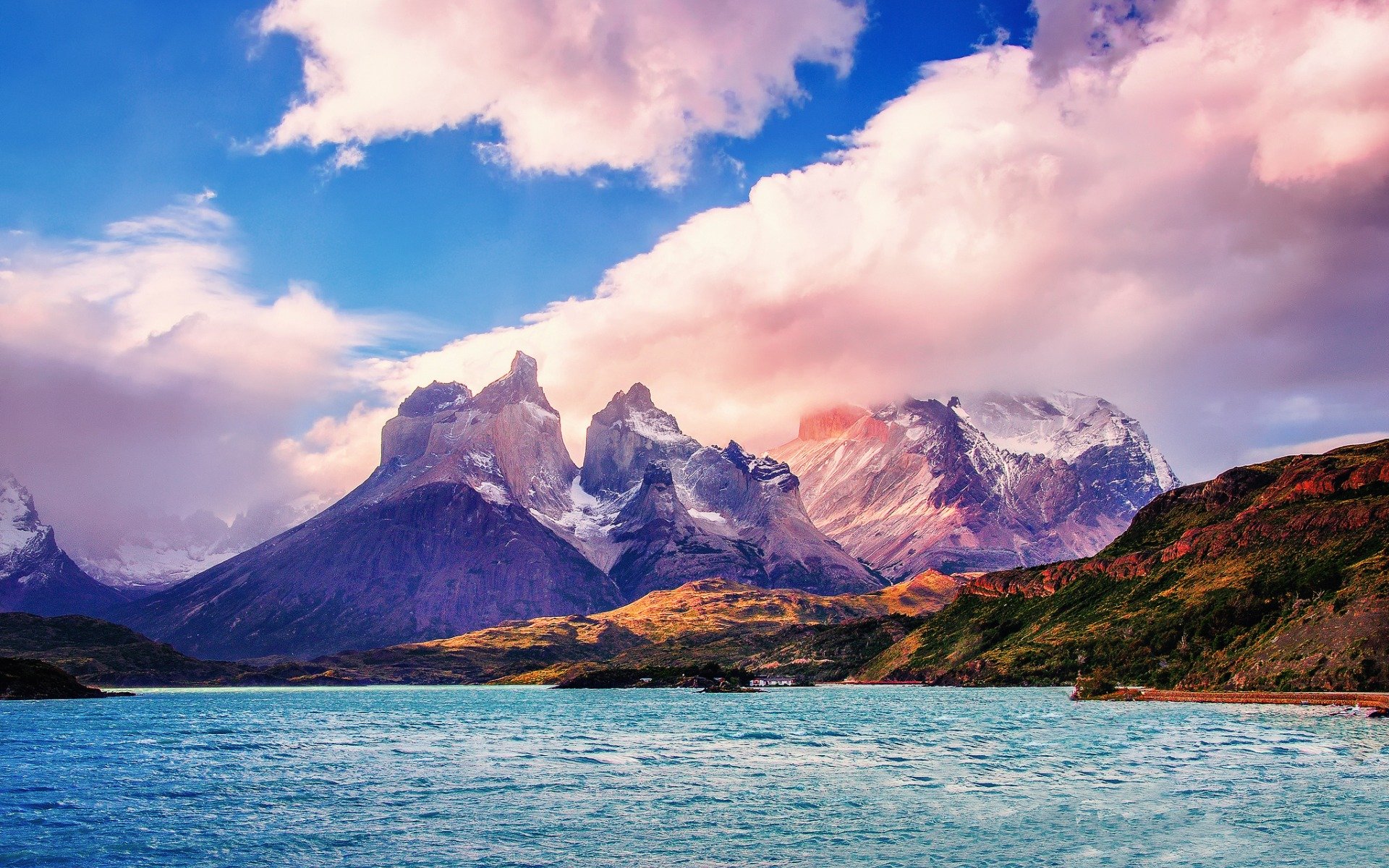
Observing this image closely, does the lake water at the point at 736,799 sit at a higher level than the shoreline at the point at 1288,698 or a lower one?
higher

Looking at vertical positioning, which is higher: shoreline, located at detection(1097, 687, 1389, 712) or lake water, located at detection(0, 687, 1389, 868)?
lake water, located at detection(0, 687, 1389, 868)

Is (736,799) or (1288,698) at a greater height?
(736,799)

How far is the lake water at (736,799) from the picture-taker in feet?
205

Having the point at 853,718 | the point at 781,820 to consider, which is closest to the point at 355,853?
the point at 781,820

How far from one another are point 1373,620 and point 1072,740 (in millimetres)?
→ 85593

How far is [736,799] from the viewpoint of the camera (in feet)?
275

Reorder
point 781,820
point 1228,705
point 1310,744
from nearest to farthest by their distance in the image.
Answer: point 781,820 → point 1310,744 → point 1228,705

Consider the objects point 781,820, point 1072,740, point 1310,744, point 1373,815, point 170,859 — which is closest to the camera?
point 170,859

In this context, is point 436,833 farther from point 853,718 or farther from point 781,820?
point 853,718

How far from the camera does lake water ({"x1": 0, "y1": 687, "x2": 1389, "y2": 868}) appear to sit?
62.4 metres

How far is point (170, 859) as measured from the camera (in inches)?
2484

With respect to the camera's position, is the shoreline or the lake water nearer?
the lake water

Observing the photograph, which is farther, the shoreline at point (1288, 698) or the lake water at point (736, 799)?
the shoreline at point (1288, 698)

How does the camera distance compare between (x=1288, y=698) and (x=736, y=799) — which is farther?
(x=1288, y=698)
